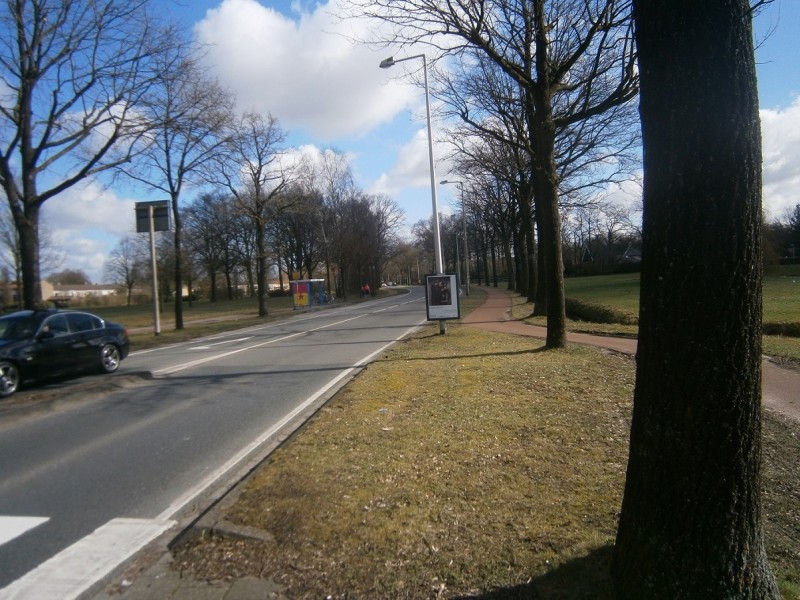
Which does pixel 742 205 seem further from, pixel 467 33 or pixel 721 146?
pixel 467 33

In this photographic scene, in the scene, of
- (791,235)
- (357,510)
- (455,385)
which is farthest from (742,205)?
(791,235)

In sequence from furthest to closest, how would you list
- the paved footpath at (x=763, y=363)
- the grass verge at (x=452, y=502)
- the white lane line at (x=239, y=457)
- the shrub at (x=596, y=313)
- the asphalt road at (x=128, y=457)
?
1. the shrub at (x=596, y=313)
2. the paved footpath at (x=763, y=363)
3. the white lane line at (x=239, y=457)
4. the asphalt road at (x=128, y=457)
5. the grass verge at (x=452, y=502)

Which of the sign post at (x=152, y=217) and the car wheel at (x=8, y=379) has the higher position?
the sign post at (x=152, y=217)

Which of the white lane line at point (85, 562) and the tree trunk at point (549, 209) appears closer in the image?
the white lane line at point (85, 562)

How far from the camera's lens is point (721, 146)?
8.85 feet

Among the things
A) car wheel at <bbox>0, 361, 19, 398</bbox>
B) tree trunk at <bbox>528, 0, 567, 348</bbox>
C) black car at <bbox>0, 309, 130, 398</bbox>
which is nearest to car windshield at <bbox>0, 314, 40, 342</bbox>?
black car at <bbox>0, 309, 130, 398</bbox>

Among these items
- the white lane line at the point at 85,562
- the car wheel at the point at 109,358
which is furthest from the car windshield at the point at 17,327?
the white lane line at the point at 85,562

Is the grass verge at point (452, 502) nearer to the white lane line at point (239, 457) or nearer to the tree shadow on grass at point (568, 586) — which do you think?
the tree shadow on grass at point (568, 586)

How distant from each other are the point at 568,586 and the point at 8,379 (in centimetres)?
1043

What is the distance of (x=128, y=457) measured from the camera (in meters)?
6.28

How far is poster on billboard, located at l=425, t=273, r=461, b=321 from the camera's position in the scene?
56.4ft

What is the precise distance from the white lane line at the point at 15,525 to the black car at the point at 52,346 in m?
6.30

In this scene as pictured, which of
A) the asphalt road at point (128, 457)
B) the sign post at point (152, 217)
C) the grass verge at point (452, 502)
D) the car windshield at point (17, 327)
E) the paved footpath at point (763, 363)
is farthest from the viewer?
the sign post at point (152, 217)

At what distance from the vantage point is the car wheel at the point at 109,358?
495 inches
